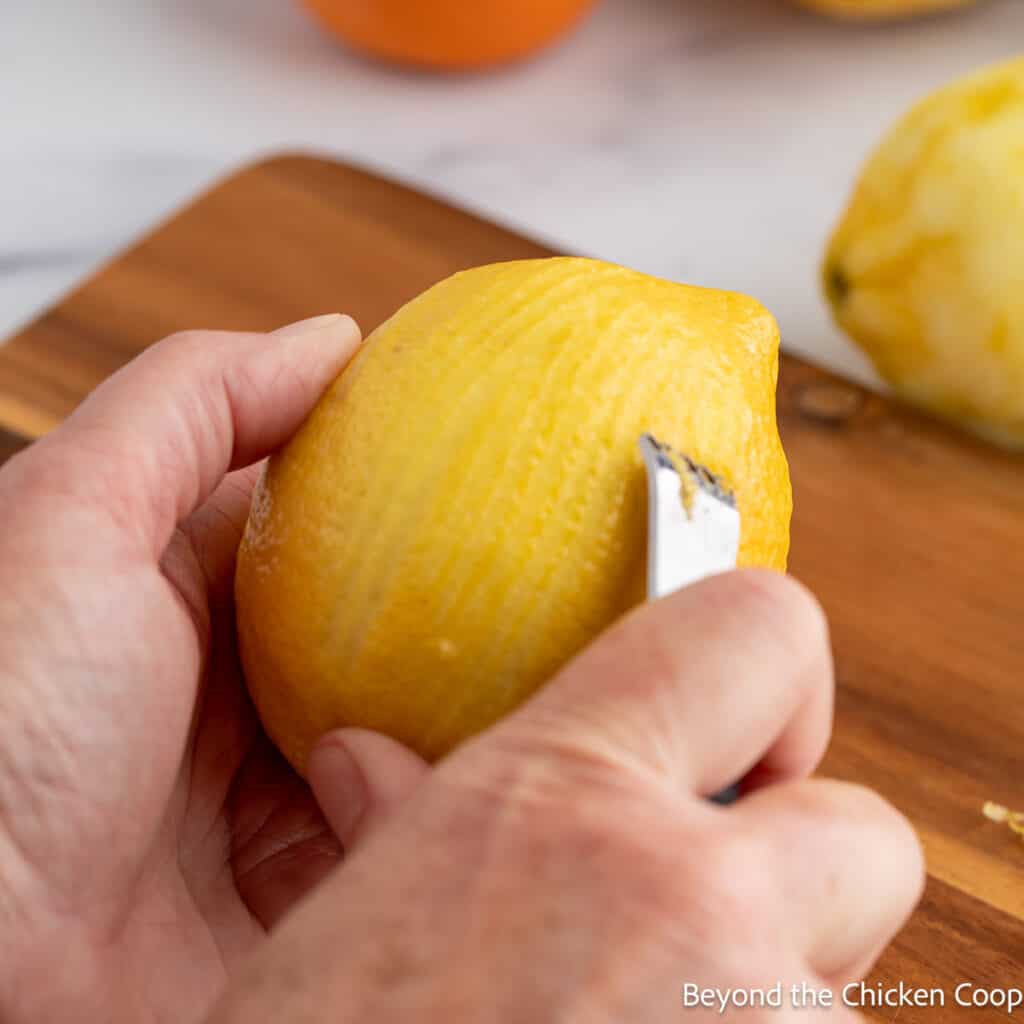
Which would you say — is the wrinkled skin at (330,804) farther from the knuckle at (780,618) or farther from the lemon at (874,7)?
the lemon at (874,7)

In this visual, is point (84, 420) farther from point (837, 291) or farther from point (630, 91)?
point (630, 91)

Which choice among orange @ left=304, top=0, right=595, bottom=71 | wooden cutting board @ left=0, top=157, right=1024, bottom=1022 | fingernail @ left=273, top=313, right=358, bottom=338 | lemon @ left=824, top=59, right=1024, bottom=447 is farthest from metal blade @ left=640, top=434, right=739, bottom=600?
orange @ left=304, top=0, right=595, bottom=71

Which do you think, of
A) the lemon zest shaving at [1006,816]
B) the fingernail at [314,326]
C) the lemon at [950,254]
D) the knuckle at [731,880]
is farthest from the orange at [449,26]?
the knuckle at [731,880]

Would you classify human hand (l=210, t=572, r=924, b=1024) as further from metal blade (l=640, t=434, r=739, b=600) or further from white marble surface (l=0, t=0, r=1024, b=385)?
white marble surface (l=0, t=0, r=1024, b=385)

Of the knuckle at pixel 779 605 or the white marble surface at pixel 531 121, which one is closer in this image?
the knuckle at pixel 779 605

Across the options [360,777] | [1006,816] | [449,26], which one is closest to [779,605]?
[360,777]

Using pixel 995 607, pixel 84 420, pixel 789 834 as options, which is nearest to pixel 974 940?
pixel 995 607

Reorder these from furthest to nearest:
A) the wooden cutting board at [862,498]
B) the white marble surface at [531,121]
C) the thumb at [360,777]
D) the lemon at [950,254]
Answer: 1. the white marble surface at [531,121]
2. the lemon at [950,254]
3. the wooden cutting board at [862,498]
4. the thumb at [360,777]
